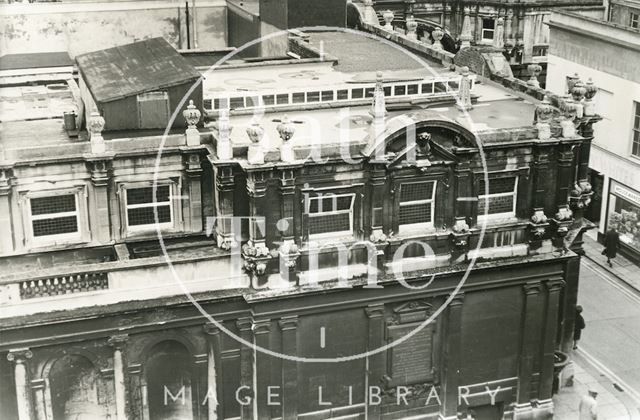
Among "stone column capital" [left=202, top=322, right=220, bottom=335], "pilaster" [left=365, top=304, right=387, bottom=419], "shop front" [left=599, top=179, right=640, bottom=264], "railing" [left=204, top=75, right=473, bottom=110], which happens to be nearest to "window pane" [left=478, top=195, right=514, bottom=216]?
"pilaster" [left=365, top=304, right=387, bottom=419]

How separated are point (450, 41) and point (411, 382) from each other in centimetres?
4523

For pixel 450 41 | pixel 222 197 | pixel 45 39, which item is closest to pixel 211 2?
pixel 45 39

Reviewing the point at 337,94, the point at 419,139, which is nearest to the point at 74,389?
the point at 419,139

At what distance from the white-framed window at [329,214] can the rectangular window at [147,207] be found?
5410mm

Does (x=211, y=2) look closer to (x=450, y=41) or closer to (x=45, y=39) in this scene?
(x=45, y=39)

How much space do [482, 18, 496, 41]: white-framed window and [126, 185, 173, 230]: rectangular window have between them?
48416mm

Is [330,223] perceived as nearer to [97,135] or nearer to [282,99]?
[282,99]

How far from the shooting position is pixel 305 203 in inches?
1340

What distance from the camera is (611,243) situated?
52.6m

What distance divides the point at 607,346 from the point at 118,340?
23486 millimetres

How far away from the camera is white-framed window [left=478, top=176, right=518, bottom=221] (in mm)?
36156

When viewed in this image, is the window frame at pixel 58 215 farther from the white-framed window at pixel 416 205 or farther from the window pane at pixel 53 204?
the white-framed window at pixel 416 205

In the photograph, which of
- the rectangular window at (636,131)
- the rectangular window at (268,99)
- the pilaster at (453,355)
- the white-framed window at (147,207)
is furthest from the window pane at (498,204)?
the rectangular window at (636,131)

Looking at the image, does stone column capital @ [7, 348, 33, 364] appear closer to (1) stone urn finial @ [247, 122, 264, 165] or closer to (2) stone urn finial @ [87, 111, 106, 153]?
(2) stone urn finial @ [87, 111, 106, 153]
